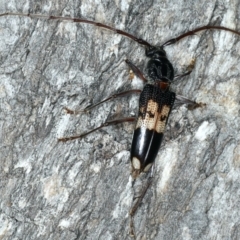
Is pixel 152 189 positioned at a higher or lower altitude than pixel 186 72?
lower

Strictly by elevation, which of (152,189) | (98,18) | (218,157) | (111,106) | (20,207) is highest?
(98,18)

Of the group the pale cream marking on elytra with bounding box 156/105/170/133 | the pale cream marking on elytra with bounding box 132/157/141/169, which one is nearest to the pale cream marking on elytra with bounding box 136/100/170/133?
the pale cream marking on elytra with bounding box 156/105/170/133

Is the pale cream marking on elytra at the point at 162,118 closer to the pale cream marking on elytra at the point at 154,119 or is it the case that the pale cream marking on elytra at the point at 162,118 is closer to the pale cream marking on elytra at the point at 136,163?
the pale cream marking on elytra at the point at 154,119

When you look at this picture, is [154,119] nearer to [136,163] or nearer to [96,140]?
[136,163]

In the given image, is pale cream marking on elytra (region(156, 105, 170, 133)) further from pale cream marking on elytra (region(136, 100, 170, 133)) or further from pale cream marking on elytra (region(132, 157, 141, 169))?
pale cream marking on elytra (region(132, 157, 141, 169))

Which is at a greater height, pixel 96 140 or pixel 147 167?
pixel 96 140

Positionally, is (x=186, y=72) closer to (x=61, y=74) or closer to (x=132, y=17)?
(x=132, y=17)

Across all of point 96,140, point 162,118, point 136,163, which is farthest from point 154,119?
point 96,140

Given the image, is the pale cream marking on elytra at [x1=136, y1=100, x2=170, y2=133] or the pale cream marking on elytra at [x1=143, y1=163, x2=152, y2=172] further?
the pale cream marking on elytra at [x1=136, y1=100, x2=170, y2=133]

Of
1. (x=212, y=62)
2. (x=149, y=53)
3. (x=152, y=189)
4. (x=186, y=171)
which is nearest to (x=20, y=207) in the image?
(x=152, y=189)
